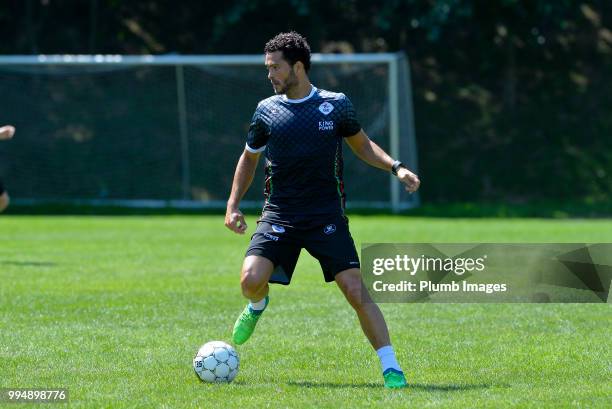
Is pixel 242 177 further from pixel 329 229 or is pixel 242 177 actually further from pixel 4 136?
pixel 4 136

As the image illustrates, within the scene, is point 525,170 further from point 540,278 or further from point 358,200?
point 540,278

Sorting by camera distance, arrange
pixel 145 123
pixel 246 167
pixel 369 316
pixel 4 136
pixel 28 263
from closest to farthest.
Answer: pixel 369 316, pixel 246 167, pixel 4 136, pixel 28 263, pixel 145 123

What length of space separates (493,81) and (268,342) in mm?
21779

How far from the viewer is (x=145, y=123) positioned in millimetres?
27219

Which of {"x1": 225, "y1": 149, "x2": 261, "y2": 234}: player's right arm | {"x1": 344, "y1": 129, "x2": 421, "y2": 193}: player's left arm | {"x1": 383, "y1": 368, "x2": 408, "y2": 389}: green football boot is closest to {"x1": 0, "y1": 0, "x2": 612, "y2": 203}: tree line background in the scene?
{"x1": 225, "y1": 149, "x2": 261, "y2": 234}: player's right arm

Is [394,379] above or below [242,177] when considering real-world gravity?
below

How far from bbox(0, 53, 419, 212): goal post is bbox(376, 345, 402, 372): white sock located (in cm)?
1866

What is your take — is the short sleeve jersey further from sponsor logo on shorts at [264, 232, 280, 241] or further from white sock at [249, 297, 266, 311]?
white sock at [249, 297, 266, 311]

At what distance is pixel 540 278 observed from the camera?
12500 mm

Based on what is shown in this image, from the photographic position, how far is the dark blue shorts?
7328mm

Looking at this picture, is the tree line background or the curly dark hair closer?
the curly dark hair

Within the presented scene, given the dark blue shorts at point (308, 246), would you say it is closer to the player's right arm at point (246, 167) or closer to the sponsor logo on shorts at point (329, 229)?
the sponsor logo on shorts at point (329, 229)

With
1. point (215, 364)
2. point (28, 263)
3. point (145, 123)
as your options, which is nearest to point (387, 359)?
point (215, 364)

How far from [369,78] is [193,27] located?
6.94 m
